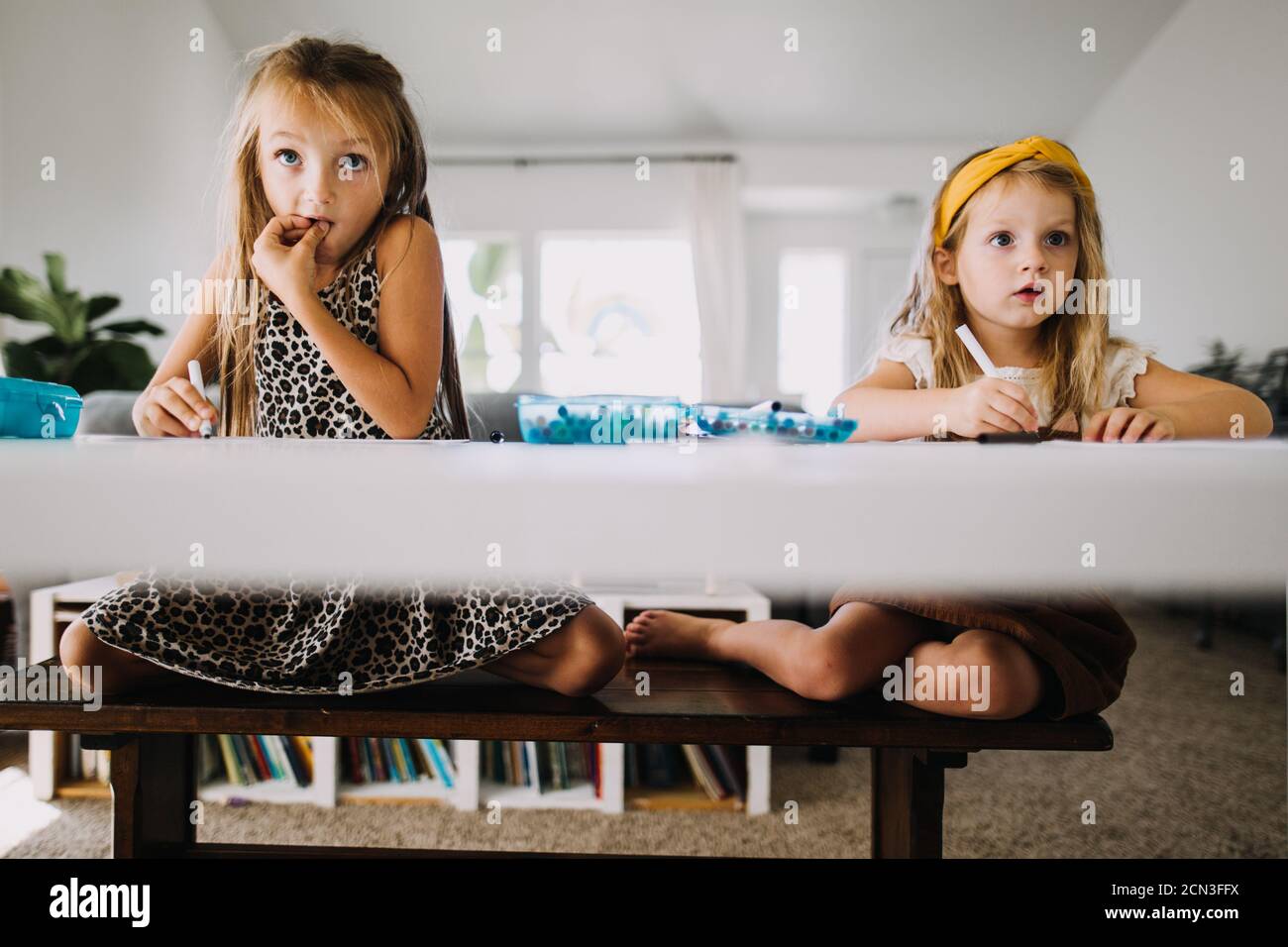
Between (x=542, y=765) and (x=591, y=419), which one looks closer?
(x=591, y=419)

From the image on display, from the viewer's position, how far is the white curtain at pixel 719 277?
19.0 ft

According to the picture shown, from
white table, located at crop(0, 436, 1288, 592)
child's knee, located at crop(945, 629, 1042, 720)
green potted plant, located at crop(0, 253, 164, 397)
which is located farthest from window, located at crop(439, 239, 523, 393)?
white table, located at crop(0, 436, 1288, 592)

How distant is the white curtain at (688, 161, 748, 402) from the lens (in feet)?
19.0

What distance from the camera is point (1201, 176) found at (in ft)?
13.4

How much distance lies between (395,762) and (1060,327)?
4.94 feet

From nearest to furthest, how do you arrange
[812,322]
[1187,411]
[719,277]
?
1. [1187,411]
2. [719,277]
3. [812,322]

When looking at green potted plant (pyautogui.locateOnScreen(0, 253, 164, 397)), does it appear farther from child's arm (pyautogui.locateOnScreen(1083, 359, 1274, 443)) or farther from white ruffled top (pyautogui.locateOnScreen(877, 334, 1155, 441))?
child's arm (pyautogui.locateOnScreen(1083, 359, 1274, 443))

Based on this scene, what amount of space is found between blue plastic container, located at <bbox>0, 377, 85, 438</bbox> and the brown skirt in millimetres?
749

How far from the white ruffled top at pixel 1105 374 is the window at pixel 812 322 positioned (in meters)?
5.38

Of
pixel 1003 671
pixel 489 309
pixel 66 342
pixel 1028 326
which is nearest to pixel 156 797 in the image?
pixel 1003 671

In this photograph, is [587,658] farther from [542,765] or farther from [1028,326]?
[542,765]

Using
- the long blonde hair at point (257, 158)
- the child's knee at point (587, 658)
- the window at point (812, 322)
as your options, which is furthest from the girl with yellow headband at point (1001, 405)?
the window at point (812, 322)
